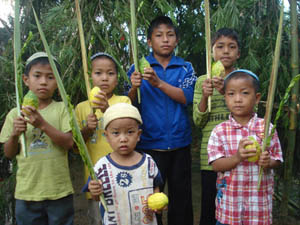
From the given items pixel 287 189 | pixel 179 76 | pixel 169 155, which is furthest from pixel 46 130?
pixel 287 189

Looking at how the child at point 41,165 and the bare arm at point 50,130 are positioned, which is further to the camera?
the child at point 41,165

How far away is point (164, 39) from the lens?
2.17 m

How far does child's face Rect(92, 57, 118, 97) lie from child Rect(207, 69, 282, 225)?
74 cm

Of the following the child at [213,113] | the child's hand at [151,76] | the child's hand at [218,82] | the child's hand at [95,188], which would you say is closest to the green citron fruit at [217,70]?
the child's hand at [218,82]

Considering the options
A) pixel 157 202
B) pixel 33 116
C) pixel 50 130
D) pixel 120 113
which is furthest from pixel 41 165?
pixel 157 202

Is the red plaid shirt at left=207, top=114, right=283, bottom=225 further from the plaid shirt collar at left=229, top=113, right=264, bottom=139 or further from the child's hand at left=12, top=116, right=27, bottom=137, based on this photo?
the child's hand at left=12, top=116, right=27, bottom=137

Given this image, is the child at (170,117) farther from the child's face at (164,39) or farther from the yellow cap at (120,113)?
the yellow cap at (120,113)

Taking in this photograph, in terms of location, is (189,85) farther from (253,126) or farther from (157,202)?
(157,202)

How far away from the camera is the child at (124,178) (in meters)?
1.58

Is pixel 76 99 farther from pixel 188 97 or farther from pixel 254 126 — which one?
pixel 254 126

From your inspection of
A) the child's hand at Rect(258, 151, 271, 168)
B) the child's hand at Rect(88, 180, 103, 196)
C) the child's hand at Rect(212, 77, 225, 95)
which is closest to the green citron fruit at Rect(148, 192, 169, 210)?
the child's hand at Rect(88, 180, 103, 196)

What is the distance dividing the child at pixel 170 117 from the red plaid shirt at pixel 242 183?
46 centimetres

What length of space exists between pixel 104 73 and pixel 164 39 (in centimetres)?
50

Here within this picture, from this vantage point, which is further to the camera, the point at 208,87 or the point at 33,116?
the point at 208,87
